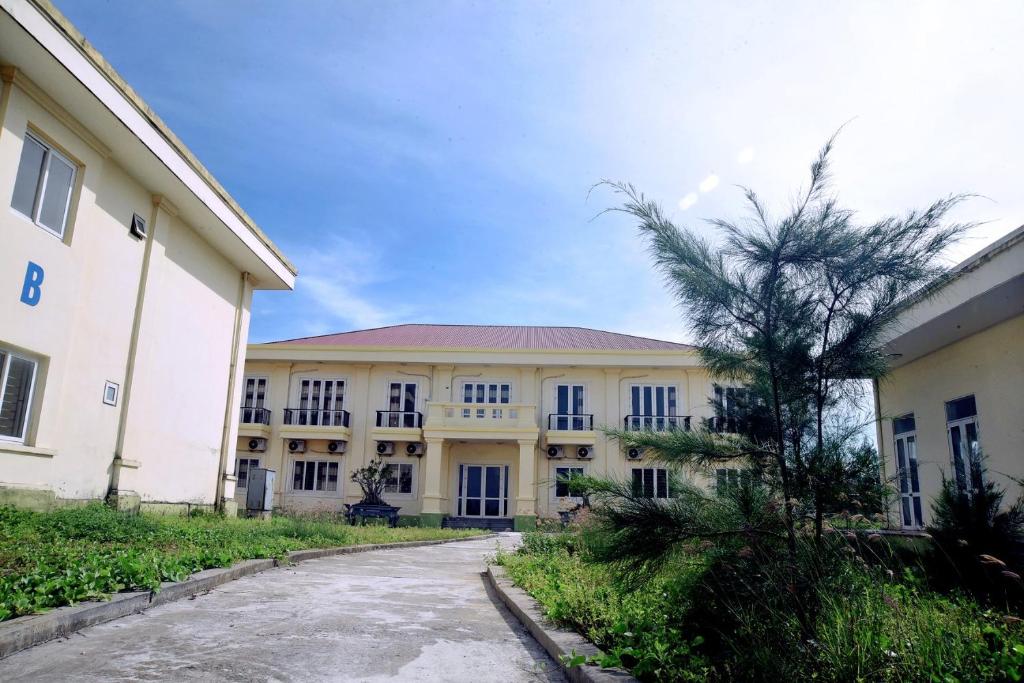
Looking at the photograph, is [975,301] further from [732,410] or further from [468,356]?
[468,356]

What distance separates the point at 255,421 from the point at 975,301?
2612cm

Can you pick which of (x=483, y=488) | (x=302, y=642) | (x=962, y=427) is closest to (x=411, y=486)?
(x=483, y=488)

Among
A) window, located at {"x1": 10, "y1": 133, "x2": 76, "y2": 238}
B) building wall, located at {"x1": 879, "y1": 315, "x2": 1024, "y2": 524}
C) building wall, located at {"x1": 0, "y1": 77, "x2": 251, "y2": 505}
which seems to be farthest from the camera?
building wall, located at {"x1": 879, "y1": 315, "x2": 1024, "y2": 524}

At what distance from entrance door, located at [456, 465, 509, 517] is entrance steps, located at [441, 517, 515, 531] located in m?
1.38

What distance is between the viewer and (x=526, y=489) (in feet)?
90.0

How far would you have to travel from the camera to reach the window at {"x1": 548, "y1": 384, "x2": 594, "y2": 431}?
29.7 metres

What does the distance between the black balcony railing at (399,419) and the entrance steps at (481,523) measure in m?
4.47

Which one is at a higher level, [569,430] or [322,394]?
[322,394]

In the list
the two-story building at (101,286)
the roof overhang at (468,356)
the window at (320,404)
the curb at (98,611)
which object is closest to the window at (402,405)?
the roof overhang at (468,356)

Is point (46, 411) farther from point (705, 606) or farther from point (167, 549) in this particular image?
point (705, 606)

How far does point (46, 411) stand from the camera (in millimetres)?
10289

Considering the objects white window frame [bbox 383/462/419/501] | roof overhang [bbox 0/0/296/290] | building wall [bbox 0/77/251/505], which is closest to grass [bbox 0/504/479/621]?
building wall [bbox 0/77/251/505]

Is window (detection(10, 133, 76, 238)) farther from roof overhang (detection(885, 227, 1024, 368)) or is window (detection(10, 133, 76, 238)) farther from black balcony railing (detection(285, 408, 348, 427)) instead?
black balcony railing (detection(285, 408, 348, 427))

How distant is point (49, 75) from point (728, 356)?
9803mm
